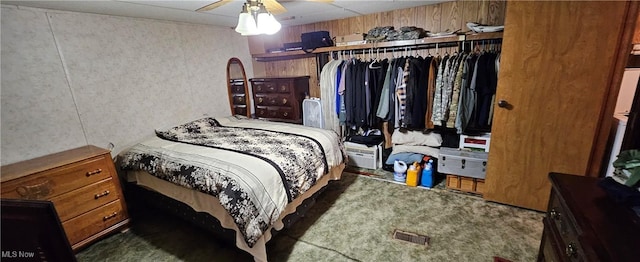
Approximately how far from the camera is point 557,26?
1.88 meters

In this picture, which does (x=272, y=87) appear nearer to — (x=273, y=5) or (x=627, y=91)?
(x=273, y=5)

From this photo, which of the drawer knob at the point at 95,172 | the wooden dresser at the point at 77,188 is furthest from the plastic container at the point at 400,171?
the drawer knob at the point at 95,172

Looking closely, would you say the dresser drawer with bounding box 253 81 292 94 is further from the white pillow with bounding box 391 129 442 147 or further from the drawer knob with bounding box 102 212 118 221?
the drawer knob with bounding box 102 212 118 221

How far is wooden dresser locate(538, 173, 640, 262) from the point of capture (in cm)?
75

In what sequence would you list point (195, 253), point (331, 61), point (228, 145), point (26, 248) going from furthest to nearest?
1. point (331, 61)
2. point (228, 145)
3. point (195, 253)
4. point (26, 248)

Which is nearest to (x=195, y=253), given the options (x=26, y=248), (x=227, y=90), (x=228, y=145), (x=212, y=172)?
(x=212, y=172)

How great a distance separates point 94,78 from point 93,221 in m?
1.34

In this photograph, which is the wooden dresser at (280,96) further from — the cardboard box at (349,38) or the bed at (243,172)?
the bed at (243,172)

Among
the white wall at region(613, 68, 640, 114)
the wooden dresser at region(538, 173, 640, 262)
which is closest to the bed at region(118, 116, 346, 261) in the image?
Result: the wooden dresser at region(538, 173, 640, 262)

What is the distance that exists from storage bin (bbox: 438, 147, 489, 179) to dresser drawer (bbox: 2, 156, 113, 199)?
125 inches

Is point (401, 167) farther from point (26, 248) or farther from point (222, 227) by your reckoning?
point (26, 248)

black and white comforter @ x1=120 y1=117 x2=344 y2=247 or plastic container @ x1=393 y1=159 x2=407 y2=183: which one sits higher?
black and white comforter @ x1=120 y1=117 x2=344 y2=247

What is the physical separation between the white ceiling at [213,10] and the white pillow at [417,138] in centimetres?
144

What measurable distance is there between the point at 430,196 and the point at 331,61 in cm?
204
